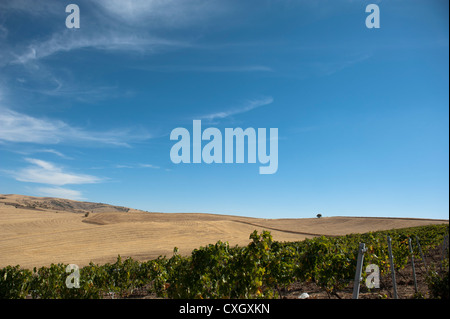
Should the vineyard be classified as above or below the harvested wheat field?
above

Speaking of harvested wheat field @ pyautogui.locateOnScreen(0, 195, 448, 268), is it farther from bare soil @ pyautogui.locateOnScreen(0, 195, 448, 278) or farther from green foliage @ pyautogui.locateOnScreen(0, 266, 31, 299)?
green foliage @ pyautogui.locateOnScreen(0, 266, 31, 299)

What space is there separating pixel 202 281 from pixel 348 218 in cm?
6909

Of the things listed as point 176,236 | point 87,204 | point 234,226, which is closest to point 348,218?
point 234,226

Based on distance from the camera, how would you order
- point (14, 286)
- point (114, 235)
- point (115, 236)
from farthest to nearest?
point (114, 235)
point (115, 236)
point (14, 286)

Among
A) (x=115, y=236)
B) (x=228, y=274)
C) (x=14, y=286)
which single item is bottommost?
(x=115, y=236)

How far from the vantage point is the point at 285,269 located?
8.66 m

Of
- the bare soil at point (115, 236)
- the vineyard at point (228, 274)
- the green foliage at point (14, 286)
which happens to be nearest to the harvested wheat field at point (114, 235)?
the bare soil at point (115, 236)

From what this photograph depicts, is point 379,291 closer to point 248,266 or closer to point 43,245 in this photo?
point 248,266

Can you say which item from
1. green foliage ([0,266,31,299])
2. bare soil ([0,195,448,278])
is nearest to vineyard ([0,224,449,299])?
green foliage ([0,266,31,299])

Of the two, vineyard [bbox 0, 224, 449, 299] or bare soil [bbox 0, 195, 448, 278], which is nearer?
vineyard [bbox 0, 224, 449, 299]

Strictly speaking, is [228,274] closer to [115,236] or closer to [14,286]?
[14,286]

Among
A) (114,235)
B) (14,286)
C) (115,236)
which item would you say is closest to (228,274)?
(14,286)

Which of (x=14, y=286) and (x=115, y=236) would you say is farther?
(x=115, y=236)
